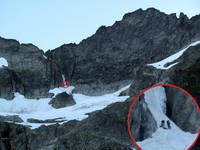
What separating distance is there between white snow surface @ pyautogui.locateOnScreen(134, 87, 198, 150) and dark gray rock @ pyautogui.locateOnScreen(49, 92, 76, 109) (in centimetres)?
5266

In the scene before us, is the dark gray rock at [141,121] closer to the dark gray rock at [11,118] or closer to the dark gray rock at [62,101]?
the dark gray rock at [11,118]

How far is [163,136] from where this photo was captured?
7555 mm

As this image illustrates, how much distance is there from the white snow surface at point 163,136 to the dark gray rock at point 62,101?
5266 centimetres

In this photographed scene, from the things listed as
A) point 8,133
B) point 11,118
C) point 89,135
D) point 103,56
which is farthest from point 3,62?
point 89,135

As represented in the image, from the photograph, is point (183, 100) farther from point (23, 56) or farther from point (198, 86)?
point (23, 56)

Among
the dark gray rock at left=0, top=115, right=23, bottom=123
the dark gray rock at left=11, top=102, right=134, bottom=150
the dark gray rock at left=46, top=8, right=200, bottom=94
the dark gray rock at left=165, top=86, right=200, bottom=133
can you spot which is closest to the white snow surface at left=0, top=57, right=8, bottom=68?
the dark gray rock at left=46, top=8, right=200, bottom=94

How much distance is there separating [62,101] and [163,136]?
5465 centimetres

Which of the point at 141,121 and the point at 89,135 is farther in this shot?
the point at 89,135

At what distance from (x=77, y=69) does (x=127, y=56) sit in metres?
14.2

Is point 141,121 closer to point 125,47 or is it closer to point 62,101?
point 62,101

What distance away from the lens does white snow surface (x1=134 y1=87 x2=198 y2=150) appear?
24.4 feet

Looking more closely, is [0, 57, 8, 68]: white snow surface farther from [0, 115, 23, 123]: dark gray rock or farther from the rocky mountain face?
[0, 115, 23, 123]: dark gray rock

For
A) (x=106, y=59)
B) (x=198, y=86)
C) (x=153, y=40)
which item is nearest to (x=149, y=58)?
(x=153, y=40)

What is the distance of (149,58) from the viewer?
6431 centimetres
